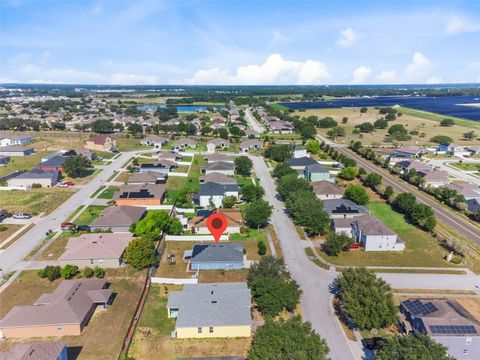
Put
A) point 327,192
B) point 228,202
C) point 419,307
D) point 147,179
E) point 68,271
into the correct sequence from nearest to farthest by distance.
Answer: point 419,307
point 68,271
point 228,202
point 327,192
point 147,179

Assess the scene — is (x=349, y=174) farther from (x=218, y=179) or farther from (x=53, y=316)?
(x=53, y=316)

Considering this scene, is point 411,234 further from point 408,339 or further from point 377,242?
point 408,339

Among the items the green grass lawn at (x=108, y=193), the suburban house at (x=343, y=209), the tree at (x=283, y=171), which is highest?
the tree at (x=283, y=171)

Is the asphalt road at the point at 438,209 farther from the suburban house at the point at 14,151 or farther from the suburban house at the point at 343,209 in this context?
the suburban house at the point at 14,151

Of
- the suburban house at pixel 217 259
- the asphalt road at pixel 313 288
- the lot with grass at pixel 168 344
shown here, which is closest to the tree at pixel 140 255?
the suburban house at pixel 217 259

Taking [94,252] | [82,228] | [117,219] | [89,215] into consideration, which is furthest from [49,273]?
[89,215]

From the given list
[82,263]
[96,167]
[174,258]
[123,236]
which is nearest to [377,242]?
[174,258]

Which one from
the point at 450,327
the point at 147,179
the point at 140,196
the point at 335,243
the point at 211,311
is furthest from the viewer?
the point at 147,179
